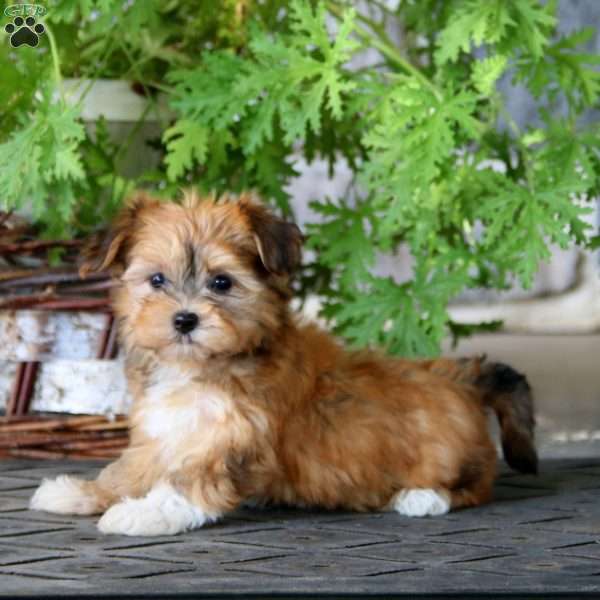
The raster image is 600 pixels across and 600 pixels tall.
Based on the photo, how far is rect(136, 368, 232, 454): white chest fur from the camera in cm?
352

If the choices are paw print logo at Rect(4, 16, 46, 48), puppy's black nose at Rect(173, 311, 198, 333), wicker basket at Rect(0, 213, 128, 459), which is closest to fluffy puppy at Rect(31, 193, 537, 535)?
puppy's black nose at Rect(173, 311, 198, 333)

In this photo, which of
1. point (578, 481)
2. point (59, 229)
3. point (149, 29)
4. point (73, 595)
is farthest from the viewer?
point (149, 29)

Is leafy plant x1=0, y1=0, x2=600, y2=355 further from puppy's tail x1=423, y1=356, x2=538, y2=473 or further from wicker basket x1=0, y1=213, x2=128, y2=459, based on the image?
puppy's tail x1=423, y1=356, x2=538, y2=473

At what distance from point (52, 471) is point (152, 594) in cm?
156

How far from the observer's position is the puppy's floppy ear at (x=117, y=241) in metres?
3.67

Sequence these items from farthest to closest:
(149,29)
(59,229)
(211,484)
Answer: (149,29), (59,229), (211,484)

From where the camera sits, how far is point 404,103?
4.37 metres

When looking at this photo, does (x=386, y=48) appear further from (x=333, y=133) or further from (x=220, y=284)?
(x=220, y=284)

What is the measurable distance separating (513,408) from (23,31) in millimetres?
2046

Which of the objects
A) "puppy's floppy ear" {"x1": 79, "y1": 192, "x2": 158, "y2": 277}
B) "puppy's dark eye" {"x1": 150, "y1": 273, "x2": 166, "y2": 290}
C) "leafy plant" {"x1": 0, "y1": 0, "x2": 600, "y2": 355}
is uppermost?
"leafy plant" {"x1": 0, "y1": 0, "x2": 600, "y2": 355}

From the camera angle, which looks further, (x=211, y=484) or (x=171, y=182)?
(x=171, y=182)

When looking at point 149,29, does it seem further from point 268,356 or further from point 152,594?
point 152,594

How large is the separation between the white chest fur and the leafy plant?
2.64 feet

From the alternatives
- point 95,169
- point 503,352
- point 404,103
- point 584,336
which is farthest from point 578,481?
point 584,336
